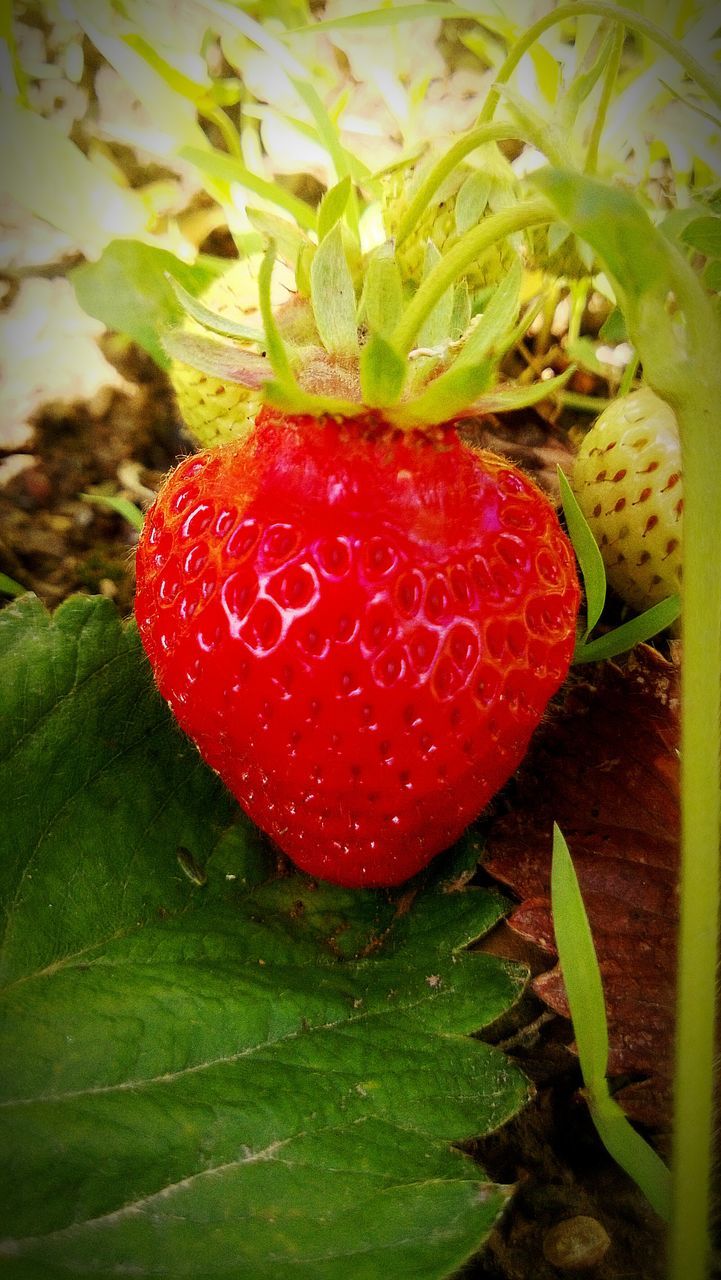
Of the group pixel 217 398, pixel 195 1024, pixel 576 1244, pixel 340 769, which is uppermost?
pixel 217 398

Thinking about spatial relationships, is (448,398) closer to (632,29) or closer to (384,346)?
(384,346)

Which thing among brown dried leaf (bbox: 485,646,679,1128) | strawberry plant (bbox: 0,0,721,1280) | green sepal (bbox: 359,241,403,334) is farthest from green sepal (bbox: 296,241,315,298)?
brown dried leaf (bbox: 485,646,679,1128)

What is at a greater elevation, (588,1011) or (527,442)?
(527,442)

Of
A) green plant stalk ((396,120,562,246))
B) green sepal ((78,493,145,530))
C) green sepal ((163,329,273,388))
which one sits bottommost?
green sepal ((78,493,145,530))

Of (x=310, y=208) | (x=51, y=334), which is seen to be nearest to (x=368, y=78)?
(x=310, y=208)

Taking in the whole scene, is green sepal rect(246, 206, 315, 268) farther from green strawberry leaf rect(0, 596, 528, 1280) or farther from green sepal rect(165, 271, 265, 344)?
green strawberry leaf rect(0, 596, 528, 1280)

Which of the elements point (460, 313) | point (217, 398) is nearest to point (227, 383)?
point (217, 398)
